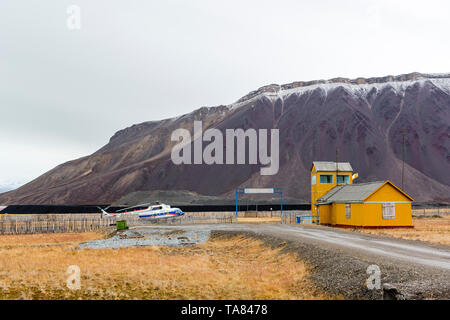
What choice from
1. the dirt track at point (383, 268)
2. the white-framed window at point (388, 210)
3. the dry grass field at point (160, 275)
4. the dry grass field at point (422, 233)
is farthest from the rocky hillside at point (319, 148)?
the dirt track at point (383, 268)

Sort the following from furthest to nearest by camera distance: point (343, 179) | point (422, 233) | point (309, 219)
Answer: point (309, 219) → point (343, 179) → point (422, 233)

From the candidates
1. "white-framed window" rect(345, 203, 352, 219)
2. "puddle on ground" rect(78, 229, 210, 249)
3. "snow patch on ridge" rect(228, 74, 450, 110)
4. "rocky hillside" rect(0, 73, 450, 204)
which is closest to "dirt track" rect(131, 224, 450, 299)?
"puddle on ground" rect(78, 229, 210, 249)

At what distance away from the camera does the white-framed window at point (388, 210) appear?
135 ft

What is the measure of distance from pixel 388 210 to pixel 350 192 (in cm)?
454

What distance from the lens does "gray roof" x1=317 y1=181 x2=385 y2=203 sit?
41.3m

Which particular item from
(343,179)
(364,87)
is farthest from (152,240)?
(364,87)

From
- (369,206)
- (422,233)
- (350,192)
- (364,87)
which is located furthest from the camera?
(364,87)

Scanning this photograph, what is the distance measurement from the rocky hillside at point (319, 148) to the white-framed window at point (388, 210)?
8377 centimetres

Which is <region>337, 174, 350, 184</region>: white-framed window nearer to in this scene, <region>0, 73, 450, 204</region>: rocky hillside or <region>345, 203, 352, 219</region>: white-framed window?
<region>345, 203, 352, 219</region>: white-framed window

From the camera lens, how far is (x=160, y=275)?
61.8 feet

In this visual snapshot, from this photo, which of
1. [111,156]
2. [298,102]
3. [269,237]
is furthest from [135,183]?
[269,237]

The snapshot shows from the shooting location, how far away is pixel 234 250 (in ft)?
95.9

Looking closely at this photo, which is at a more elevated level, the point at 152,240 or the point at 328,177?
the point at 328,177

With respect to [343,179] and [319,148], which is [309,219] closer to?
[343,179]
